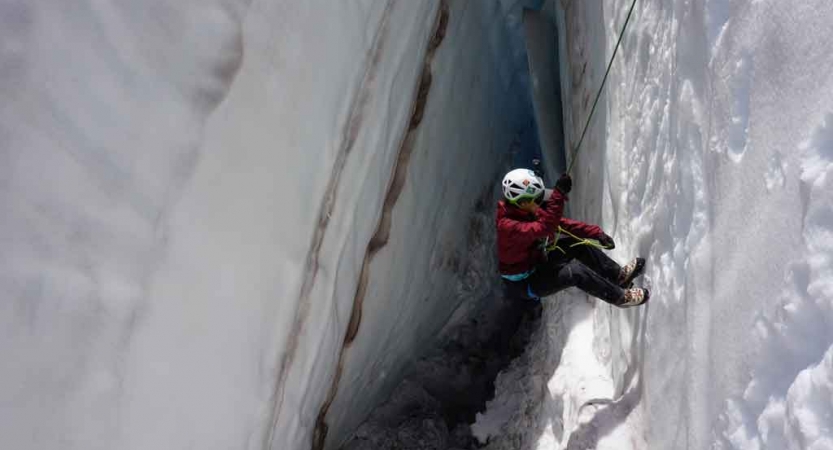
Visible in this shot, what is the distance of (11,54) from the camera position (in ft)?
4.55

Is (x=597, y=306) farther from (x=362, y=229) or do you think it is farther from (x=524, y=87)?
(x=524, y=87)

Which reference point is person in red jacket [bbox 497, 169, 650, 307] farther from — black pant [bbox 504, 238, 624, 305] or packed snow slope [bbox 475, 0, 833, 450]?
packed snow slope [bbox 475, 0, 833, 450]

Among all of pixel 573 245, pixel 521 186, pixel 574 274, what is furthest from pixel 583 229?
pixel 521 186

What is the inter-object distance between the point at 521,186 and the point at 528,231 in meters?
0.19

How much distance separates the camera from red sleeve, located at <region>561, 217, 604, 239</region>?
2693 millimetres

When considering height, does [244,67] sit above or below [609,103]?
below

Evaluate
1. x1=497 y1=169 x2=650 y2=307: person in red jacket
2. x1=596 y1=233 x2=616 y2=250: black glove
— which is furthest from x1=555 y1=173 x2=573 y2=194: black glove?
x1=596 y1=233 x2=616 y2=250: black glove

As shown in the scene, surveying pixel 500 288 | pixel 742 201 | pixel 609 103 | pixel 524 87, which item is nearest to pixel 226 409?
pixel 742 201

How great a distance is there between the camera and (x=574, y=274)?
2645 mm

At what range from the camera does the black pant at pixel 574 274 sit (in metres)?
2.53

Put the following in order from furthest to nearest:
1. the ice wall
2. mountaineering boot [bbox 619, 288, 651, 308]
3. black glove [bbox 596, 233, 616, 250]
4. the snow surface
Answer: black glove [bbox 596, 233, 616, 250] → mountaineering boot [bbox 619, 288, 651, 308] → the snow surface → the ice wall

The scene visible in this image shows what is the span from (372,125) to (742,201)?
63.0 inches

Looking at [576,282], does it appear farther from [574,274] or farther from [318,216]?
[318,216]

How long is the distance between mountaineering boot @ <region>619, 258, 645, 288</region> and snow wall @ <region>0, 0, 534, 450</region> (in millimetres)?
1087
